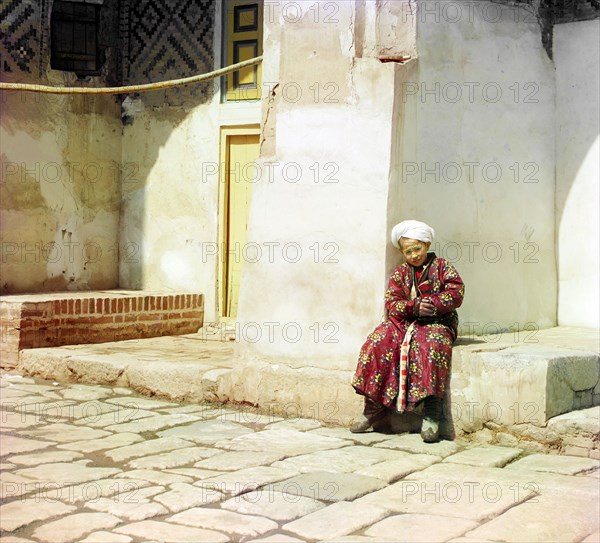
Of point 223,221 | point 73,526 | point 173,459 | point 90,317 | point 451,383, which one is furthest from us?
point 223,221

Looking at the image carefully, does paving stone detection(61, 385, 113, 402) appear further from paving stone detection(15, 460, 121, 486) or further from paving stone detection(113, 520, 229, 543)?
paving stone detection(113, 520, 229, 543)

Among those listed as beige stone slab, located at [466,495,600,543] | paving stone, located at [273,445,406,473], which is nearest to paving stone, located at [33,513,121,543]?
paving stone, located at [273,445,406,473]

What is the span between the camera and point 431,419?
583 centimetres

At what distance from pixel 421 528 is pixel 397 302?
6.61ft

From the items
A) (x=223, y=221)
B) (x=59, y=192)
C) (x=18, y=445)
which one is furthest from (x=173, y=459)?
(x=59, y=192)

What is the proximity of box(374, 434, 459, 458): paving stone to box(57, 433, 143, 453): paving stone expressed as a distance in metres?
1.38

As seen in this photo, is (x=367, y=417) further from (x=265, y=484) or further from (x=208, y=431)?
(x=265, y=484)

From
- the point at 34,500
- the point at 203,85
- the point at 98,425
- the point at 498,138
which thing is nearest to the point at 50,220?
the point at 203,85

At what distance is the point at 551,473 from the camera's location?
16.8 ft

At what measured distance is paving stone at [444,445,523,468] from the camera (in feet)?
17.5

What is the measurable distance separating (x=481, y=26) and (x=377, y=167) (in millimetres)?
1500

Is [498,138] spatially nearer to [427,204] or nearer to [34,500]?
[427,204]

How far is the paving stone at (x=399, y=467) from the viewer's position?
499cm

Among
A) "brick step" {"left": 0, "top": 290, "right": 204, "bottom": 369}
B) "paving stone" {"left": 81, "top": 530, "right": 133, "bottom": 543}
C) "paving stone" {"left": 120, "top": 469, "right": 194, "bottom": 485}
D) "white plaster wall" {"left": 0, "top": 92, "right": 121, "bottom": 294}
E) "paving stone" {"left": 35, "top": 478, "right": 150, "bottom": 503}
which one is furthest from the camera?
"white plaster wall" {"left": 0, "top": 92, "right": 121, "bottom": 294}
